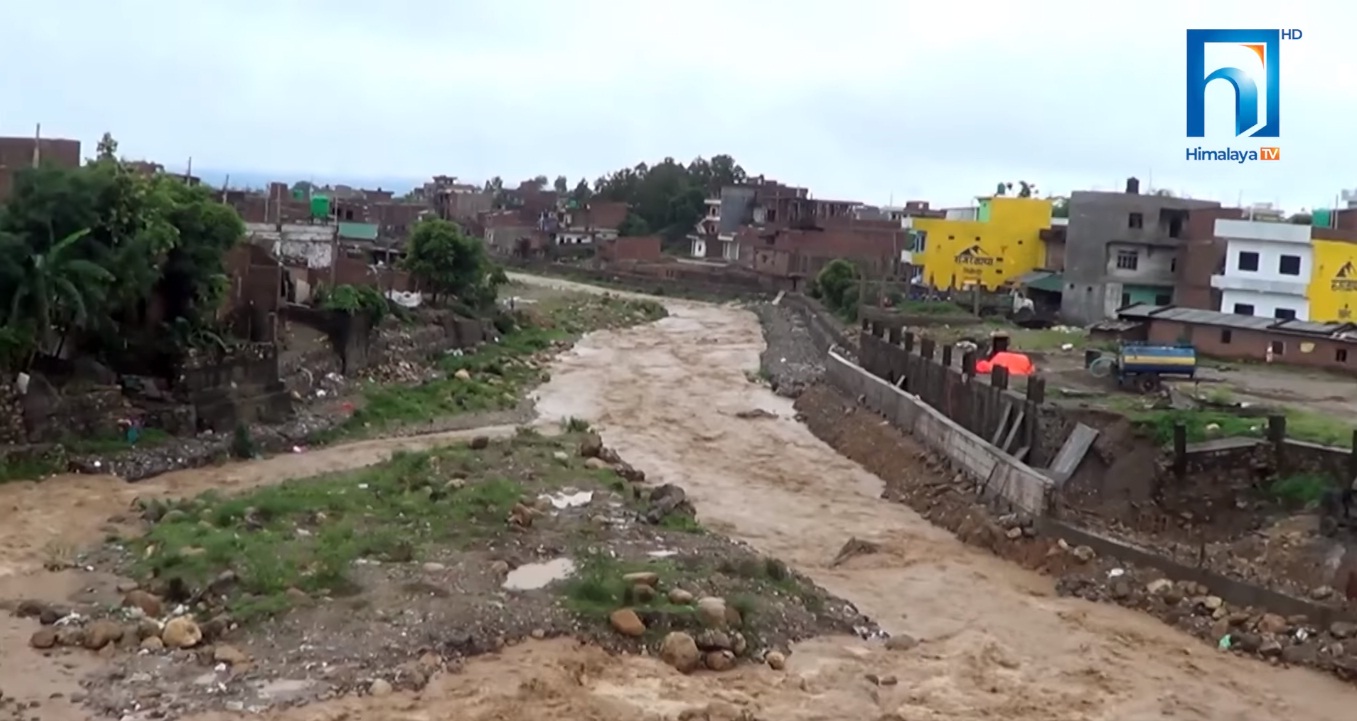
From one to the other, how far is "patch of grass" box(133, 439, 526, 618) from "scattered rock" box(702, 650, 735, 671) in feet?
13.2

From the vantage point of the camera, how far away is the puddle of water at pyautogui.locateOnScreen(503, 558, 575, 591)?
1518 cm

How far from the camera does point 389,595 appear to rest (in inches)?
570

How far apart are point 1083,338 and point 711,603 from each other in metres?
21.1

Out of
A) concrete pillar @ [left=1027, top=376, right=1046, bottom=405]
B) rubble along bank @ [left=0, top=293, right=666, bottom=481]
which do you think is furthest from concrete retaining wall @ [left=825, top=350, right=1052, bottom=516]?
rubble along bank @ [left=0, top=293, right=666, bottom=481]

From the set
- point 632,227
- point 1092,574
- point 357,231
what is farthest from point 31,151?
point 632,227

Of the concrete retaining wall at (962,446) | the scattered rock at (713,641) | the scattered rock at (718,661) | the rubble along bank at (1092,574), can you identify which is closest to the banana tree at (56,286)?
the scattered rock at (713,641)

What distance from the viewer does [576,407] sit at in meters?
31.8

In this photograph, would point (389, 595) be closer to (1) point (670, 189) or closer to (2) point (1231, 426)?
(2) point (1231, 426)

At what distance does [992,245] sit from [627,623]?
125ft

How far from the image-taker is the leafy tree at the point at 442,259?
38812 mm

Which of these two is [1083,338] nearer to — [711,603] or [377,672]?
[711,603]

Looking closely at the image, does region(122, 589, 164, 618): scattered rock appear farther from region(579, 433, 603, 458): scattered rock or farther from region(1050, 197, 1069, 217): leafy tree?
region(1050, 197, 1069, 217): leafy tree

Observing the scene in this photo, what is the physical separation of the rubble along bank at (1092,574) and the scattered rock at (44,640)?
1168 cm

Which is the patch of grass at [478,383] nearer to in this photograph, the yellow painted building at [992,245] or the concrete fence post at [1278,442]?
the yellow painted building at [992,245]
